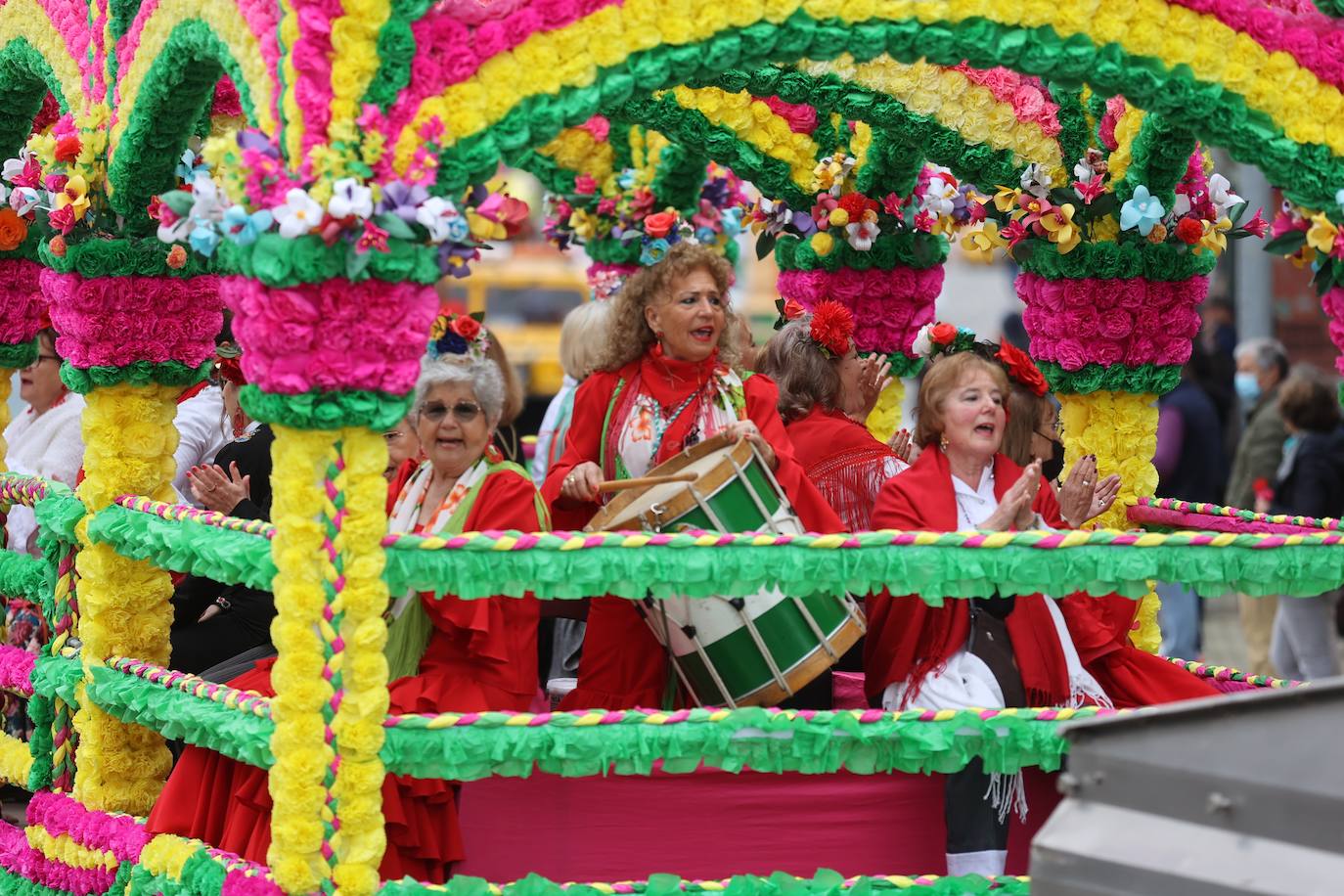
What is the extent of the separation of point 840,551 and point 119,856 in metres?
2.25

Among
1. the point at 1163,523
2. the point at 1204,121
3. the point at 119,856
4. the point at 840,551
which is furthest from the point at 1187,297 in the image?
the point at 119,856

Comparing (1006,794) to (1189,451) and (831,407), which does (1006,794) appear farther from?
(1189,451)

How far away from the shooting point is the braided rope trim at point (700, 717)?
14.4ft

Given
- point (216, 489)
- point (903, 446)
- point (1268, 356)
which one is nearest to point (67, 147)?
point (216, 489)

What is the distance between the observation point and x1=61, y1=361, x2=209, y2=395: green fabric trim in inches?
219

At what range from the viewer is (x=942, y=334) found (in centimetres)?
620

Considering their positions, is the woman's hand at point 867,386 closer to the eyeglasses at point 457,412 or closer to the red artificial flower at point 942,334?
the red artificial flower at point 942,334

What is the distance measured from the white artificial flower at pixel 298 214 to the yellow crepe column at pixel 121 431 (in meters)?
1.63

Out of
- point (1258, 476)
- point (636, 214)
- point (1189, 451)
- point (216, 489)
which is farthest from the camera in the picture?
point (1189, 451)

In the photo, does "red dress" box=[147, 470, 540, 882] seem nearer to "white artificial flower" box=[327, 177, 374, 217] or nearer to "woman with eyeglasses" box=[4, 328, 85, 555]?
"white artificial flower" box=[327, 177, 374, 217]

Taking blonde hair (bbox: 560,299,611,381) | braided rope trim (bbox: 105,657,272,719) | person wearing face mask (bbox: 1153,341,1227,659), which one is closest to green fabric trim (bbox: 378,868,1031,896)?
braided rope trim (bbox: 105,657,272,719)

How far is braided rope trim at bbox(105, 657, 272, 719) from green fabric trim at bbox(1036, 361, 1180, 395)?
9.66 feet

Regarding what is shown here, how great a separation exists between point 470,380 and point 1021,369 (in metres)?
1.70

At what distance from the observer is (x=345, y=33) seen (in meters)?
4.15
